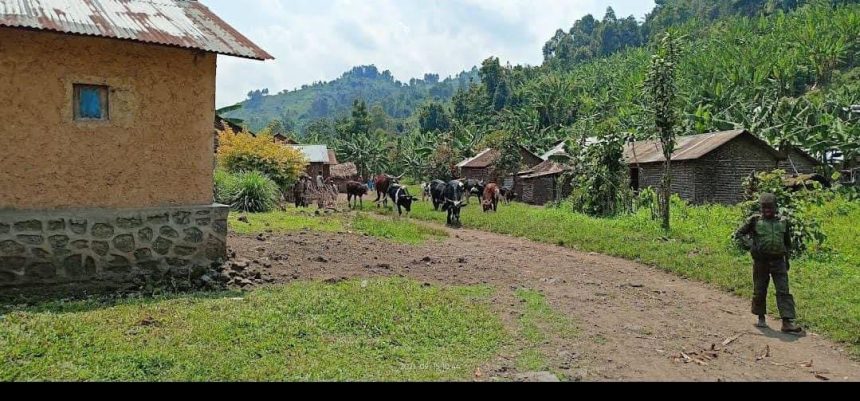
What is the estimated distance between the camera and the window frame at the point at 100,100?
28.1 feet

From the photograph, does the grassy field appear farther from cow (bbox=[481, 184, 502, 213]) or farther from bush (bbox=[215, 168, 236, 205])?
bush (bbox=[215, 168, 236, 205])

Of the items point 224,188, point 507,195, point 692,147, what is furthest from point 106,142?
point 507,195

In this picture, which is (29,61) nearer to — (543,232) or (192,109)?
(192,109)

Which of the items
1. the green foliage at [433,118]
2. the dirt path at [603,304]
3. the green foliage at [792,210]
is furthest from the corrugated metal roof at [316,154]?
the green foliage at [433,118]

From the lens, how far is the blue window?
28.3 ft

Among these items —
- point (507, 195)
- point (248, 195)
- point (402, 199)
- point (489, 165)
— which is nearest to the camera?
point (248, 195)

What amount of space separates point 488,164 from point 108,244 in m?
34.8

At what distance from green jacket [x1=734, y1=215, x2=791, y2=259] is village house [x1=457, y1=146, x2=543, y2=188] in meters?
31.6

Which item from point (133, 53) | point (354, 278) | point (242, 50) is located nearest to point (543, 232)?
point (354, 278)

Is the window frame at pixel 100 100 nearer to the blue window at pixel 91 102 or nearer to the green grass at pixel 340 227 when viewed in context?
the blue window at pixel 91 102

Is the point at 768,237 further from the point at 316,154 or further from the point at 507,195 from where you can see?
the point at 316,154

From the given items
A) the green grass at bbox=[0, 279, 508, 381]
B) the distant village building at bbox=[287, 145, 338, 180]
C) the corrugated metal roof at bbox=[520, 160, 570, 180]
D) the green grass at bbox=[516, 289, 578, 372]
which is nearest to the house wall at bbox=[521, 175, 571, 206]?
the corrugated metal roof at bbox=[520, 160, 570, 180]

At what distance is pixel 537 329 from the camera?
755 cm

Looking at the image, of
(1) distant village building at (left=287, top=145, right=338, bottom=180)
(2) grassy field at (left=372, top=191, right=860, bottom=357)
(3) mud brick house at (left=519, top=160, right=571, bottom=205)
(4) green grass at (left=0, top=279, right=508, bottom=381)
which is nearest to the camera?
(4) green grass at (left=0, top=279, right=508, bottom=381)
